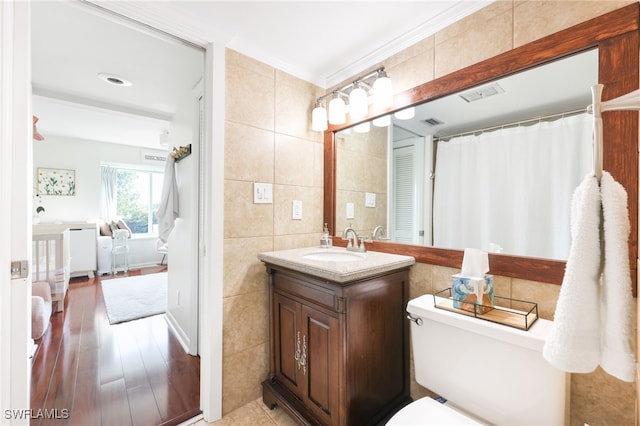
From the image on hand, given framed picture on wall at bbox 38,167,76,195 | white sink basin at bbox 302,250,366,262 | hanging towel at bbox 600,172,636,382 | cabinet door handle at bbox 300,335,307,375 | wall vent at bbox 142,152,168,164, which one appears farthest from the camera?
wall vent at bbox 142,152,168,164

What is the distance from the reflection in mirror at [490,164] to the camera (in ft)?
3.65

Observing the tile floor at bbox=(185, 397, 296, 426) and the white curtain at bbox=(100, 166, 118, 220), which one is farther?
the white curtain at bbox=(100, 166, 118, 220)

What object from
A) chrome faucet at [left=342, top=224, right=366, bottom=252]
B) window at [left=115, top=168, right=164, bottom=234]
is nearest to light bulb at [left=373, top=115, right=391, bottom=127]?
chrome faucet at [left=342, top=224, right=366, bottom=252]

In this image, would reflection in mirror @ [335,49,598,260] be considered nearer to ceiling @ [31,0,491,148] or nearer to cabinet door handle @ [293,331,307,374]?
ceiling @ [31,0,491,148]

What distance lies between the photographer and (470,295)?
1.15 metres

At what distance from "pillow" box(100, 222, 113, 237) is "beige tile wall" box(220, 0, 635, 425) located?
481 cm

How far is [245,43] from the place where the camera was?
64.6 inches

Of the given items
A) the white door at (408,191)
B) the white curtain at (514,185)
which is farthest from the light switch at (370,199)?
the white curtain at (514,185)

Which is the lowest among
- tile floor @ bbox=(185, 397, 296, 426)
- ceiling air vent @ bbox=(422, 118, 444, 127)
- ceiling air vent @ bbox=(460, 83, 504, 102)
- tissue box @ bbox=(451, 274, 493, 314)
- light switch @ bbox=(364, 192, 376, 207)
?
tile floor @ bbox=(185, 397, 296, 426)

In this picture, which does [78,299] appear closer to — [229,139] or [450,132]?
[229,139]

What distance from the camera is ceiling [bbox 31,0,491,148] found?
4.47 feet

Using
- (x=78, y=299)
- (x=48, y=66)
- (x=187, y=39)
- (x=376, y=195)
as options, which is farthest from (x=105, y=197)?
(x=376, y=195)

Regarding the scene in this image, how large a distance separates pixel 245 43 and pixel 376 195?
48.5 inches

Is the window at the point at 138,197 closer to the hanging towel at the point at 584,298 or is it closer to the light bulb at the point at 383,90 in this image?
the light bulb at the point at 383,90
